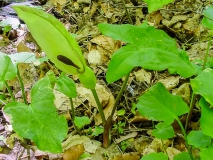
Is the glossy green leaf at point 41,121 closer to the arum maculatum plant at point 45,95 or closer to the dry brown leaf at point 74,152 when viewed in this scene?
the arum maculatum plant at point 45,95

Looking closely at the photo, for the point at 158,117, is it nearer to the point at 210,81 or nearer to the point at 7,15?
the point at 210,81

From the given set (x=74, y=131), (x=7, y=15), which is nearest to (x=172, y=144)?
(x=74, y=131)

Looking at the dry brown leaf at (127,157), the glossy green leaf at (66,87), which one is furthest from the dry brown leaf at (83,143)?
the glossy green leaf at (66,87)

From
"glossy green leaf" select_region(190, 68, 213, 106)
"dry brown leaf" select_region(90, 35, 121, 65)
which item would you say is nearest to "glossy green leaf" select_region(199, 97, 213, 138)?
"glossy green leaf" select_region(190, 68, 213, 106)

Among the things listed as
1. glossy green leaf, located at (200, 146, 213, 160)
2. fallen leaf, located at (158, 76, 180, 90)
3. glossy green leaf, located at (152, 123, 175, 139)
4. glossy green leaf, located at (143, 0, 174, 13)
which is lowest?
fallen leaf, located at (158, 76, 180, 90)

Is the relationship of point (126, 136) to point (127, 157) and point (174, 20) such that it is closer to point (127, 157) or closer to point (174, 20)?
point (127, 157)

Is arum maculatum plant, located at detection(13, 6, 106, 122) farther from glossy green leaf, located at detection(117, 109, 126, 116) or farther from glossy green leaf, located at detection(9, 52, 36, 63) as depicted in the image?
glossy green leaf, located at detection(117, 109, 126, 116)
